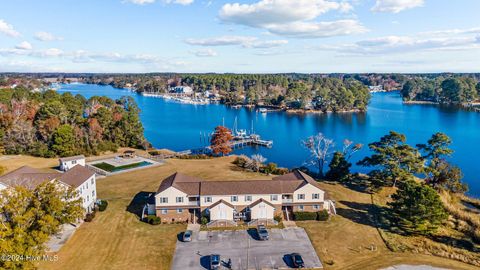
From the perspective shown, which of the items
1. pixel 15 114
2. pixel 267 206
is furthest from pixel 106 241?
pixel 15 114

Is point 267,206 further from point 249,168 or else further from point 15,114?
point 15,114

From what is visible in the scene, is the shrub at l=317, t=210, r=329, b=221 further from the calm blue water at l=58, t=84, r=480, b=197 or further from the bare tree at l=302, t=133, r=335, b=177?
the calm blue water at l=58, t=84, r=480, b=197

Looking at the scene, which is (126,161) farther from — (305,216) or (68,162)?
(305,216)

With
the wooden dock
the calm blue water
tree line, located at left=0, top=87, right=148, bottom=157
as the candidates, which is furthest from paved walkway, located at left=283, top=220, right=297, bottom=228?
the wooden dock

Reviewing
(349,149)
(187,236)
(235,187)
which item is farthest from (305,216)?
(349,149)

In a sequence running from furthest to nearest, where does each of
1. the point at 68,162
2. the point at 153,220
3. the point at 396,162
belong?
the point at 68,162, the point at 396,162, the point at 153,220

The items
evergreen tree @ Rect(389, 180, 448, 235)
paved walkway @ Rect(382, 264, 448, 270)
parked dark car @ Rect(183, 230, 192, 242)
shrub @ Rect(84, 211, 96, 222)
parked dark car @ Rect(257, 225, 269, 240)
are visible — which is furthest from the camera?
shrub @ Rect(84, 211, 96, 222)
